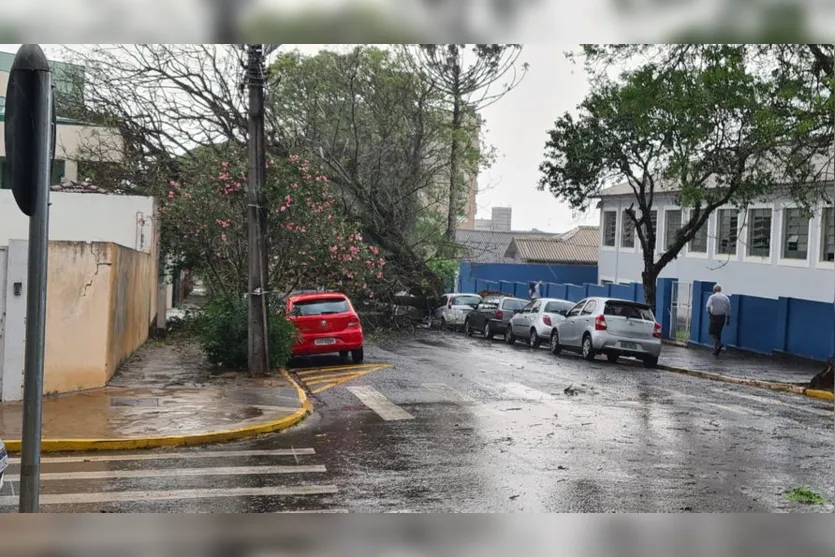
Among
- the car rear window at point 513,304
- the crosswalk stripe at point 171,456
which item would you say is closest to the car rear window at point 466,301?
the car rear window at point 513,304

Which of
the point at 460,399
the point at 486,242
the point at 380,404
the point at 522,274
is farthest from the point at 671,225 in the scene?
the point at 380,404

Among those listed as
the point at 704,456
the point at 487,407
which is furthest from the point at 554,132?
the point at 704,456

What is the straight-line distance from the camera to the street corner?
15.6 meters

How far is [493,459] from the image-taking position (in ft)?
32.9

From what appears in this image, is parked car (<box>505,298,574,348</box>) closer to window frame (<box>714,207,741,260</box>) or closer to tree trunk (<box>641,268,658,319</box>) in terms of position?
tree trunk (<box>641,268,658,319</box>)

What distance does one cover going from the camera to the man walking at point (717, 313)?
22156 millimetres

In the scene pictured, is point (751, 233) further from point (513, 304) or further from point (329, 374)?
point (329, 374)

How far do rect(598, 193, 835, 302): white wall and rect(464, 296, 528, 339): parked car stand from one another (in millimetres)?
6101

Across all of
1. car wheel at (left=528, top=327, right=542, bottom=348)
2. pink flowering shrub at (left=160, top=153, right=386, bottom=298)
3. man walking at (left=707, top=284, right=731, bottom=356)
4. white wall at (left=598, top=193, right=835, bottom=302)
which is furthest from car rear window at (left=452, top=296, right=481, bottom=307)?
pink flowering shrub at (left=160, top=153, right=386, bottom=298)

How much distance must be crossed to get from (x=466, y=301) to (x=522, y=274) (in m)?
9.75

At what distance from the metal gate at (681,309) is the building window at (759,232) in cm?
242

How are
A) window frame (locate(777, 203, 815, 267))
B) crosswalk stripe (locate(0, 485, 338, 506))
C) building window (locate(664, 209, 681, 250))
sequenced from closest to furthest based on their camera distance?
crosswalk stripe (locate(0, 485, 338, 506)), window frame (locate(777, 203, 815, 267)), building window (locate(664, 209, 681, 250))

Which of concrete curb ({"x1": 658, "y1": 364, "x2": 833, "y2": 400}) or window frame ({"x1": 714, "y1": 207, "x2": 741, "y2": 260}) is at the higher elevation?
window frame ({"x1": 714, "y1": 207, "x2": 741, "y2": 260})

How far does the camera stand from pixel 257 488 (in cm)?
848
